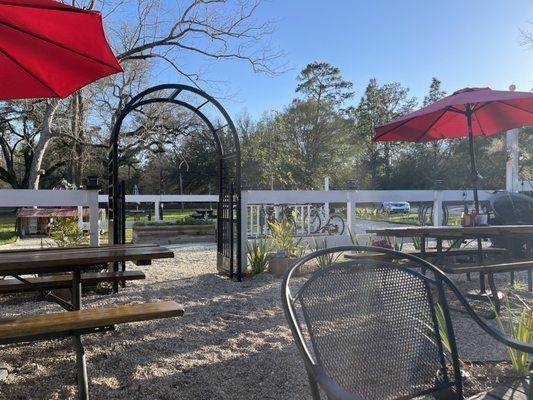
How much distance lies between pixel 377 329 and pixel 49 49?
9.00ft

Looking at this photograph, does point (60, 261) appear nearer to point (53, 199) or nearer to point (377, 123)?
point (53, 199)

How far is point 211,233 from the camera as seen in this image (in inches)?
439

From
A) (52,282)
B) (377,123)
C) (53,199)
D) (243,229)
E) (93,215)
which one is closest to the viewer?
(52,282)

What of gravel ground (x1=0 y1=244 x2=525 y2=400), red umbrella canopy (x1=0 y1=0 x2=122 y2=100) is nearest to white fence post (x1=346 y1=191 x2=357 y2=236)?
gravel ground (x1=0 y1=244 x2=525 y2=400)

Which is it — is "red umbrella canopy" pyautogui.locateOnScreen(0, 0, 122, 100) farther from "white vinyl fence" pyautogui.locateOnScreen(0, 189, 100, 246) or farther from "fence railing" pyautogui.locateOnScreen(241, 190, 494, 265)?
"fence railing" pyautogui.locateOnScreen(241, 190, 494, 265)

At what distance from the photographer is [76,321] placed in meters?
2.02

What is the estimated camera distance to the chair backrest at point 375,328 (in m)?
1.41

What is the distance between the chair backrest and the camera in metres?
1.41

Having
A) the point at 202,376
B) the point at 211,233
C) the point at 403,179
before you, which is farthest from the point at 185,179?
the point at 202,376

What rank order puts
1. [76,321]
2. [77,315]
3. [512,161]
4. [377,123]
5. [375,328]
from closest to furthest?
[375,328], [76,321], [77,315], [512,161], [377,123]

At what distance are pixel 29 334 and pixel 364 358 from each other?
138cm

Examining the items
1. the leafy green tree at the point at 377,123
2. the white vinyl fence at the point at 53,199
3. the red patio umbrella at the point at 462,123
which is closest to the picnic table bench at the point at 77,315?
the white vinyl fence at the point at 53,199

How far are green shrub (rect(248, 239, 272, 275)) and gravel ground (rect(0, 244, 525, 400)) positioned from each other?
1291 mm

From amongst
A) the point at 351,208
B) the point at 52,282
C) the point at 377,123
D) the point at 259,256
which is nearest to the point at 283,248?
the point at 259,256
